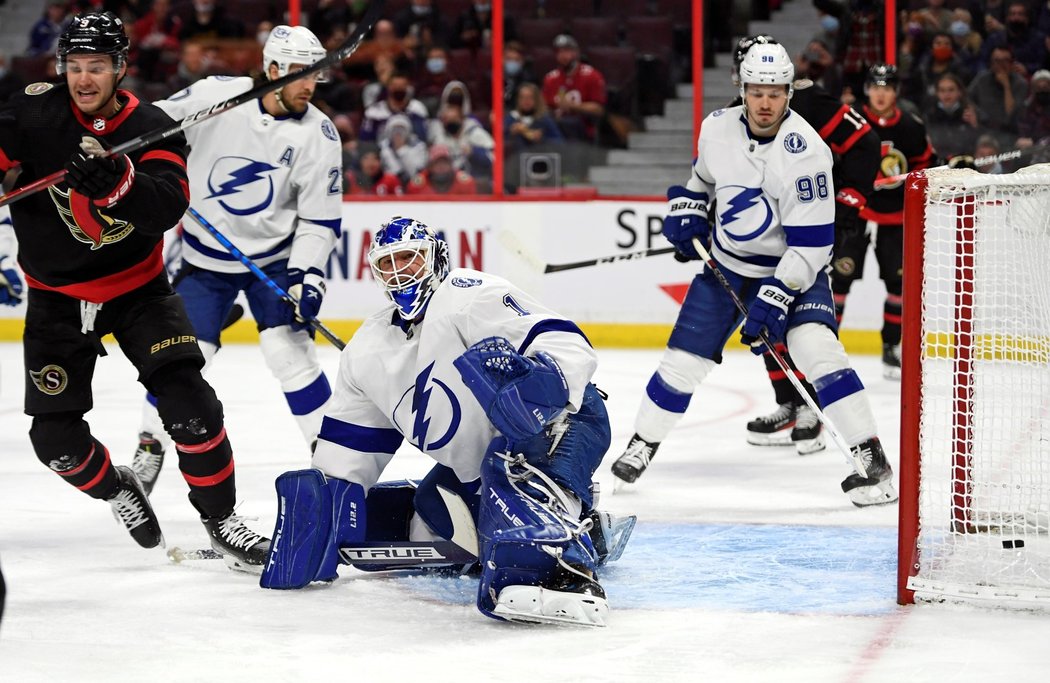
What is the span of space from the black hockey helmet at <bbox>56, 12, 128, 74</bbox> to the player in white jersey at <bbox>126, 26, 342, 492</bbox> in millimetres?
1064

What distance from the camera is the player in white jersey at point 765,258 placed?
3990 mm

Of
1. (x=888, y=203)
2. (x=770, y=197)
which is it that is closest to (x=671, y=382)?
(x=770, y=197)

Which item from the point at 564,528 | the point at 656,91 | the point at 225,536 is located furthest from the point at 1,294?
the point at 656,91

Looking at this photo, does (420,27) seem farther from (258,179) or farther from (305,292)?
(305,292)

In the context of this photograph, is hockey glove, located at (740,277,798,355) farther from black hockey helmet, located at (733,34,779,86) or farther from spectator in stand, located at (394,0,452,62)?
spectator in stand, located at (394,0,452,62)

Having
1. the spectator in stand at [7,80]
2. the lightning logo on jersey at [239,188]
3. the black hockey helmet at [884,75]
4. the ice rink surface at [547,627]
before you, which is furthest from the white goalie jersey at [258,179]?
the spectator in stand at [7,80]

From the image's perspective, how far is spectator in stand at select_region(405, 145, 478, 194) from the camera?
7398 mm

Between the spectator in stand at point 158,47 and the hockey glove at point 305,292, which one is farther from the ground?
the spectator in stand at point 158,47

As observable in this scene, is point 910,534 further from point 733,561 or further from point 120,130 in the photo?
point 120,130

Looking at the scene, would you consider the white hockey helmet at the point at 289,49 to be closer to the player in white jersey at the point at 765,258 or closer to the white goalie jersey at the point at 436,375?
the player in white jersey at the point at 765,258

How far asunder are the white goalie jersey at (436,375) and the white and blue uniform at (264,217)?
1.13 meters

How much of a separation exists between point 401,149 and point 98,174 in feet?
15.3

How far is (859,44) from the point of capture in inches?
271

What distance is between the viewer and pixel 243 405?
5.76 meters
